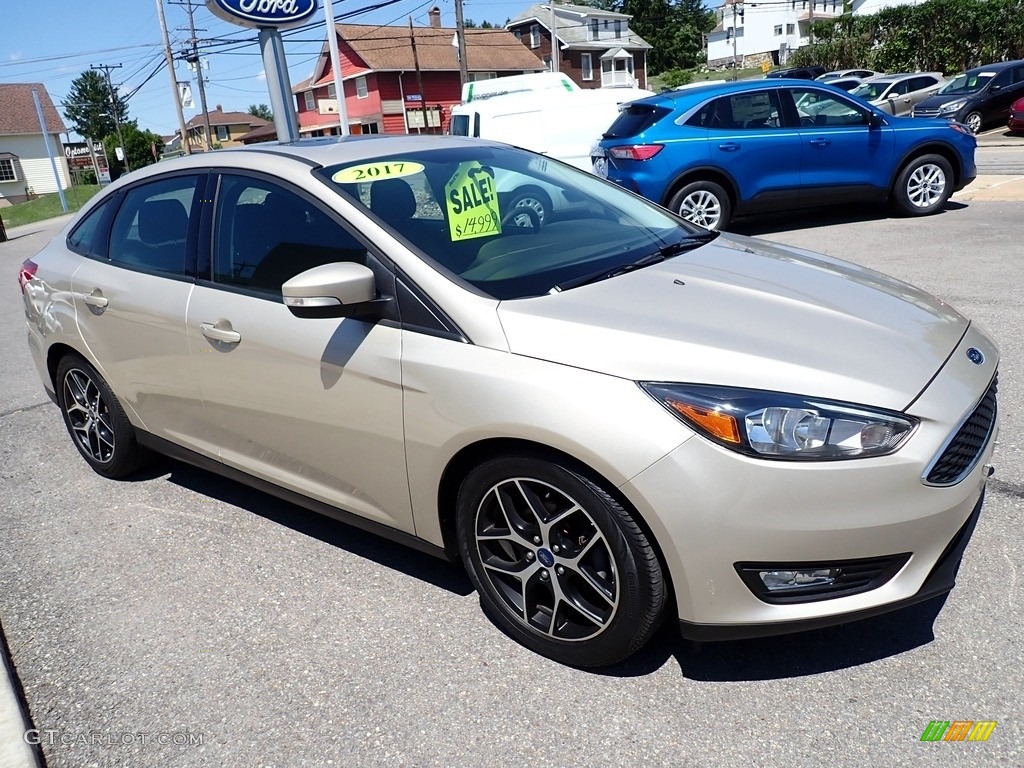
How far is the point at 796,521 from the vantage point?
2248 millimetres

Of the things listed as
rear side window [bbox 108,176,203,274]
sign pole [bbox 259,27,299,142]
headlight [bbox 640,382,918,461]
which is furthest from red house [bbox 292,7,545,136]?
headlight [bbox 640,382,918,461]

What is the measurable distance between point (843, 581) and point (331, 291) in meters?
1.77

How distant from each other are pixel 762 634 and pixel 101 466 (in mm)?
3629

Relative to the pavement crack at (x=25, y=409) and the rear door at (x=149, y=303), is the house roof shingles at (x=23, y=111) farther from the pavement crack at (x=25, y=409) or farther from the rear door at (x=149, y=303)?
the rear door at (x=149, y=303)

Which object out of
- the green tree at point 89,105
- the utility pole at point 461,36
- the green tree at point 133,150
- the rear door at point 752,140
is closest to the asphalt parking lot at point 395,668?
the rear door at point 752,140

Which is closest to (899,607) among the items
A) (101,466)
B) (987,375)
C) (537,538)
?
(987,375)

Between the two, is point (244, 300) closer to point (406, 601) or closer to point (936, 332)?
point (406, 601)

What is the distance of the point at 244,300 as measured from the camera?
330 centimetres

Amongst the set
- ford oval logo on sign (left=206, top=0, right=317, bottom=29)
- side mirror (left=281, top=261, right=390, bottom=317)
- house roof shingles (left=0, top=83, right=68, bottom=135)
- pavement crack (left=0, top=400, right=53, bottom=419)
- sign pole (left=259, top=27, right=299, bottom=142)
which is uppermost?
house roof shingles (left=0, top=83, right=68, bottom=135)

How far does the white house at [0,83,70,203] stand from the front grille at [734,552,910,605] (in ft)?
206

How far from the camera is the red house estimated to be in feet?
170

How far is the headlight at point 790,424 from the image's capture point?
225 cm

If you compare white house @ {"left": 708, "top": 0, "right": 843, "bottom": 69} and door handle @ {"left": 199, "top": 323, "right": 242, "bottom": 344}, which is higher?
white house @ {"left": 708, "top": 0, "right": 843, "bottom": 69}

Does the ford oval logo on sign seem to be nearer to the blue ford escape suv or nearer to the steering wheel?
the blue ford escape suv
